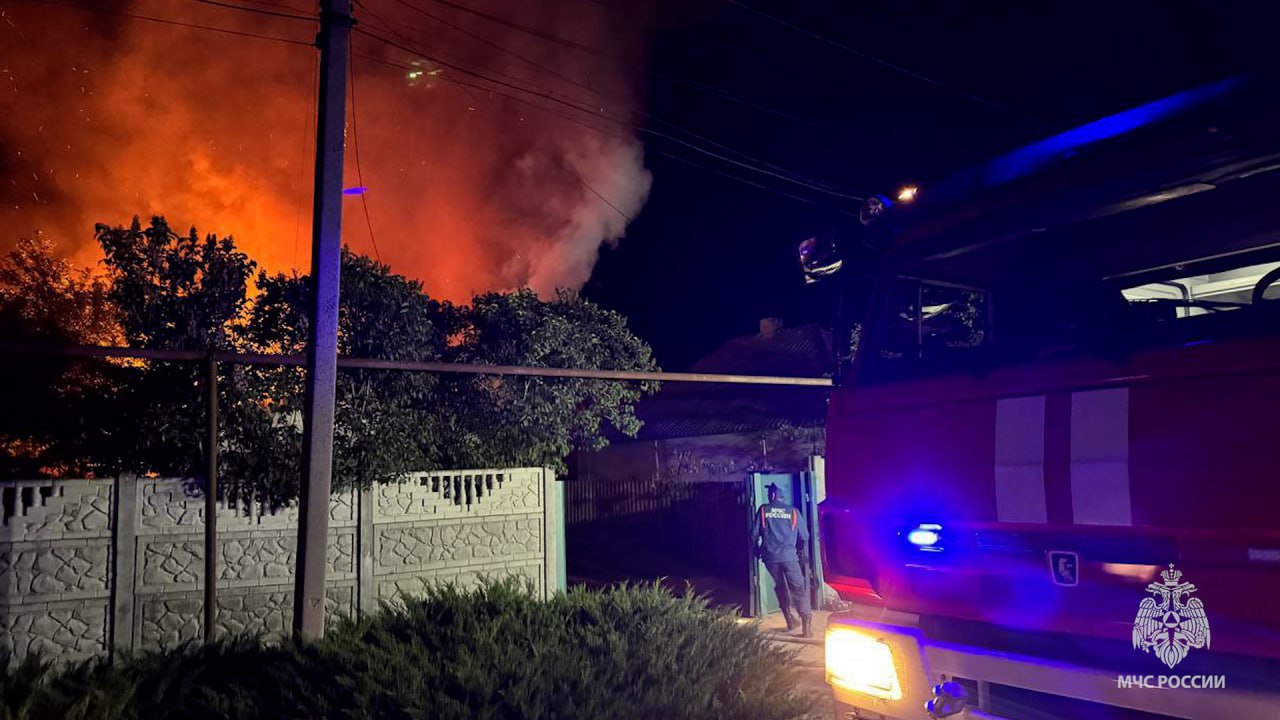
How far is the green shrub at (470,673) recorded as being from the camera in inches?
153

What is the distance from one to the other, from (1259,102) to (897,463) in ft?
5.42

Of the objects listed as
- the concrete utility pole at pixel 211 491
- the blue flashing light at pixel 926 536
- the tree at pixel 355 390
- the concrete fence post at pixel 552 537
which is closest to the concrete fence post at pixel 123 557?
the tree at pixel 355 390

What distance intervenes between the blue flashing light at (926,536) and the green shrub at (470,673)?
1.39 metres

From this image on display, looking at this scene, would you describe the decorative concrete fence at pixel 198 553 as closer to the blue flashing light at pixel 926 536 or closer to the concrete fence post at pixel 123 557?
the concrete fence post at pixel 123 557

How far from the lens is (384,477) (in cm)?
903

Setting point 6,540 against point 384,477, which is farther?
point 384,477

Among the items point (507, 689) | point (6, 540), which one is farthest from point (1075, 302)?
point (6, 540)

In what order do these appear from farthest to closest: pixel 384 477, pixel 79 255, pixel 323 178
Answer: pixel 79 255 < pixel 384 477 < pixel 323 178

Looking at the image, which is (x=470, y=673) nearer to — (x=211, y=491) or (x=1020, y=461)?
(x=1020, y=461)

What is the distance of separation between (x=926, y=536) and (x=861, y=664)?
54 cm

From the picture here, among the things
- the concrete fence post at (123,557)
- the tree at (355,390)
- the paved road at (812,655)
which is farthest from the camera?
the tree at (355,390)

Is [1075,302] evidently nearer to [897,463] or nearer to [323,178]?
[897,463]

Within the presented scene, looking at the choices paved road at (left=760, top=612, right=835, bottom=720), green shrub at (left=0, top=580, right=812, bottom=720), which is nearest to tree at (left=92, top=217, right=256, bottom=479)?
green shrub at (left=0, top=580, right=812, bottom=720)

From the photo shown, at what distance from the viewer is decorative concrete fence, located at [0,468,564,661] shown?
7.24 metres
